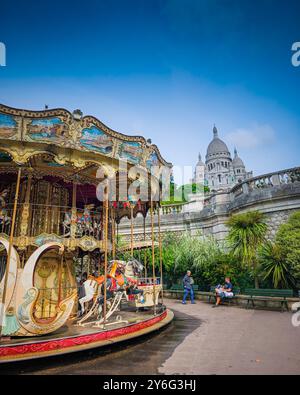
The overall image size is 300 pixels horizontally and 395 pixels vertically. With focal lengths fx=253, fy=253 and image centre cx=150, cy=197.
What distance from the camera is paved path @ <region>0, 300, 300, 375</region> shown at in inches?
187

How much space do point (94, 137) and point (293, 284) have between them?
36.0ft

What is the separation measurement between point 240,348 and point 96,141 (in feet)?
21.5

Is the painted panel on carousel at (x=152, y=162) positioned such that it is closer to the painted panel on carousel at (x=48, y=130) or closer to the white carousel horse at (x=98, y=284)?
the painted panel on carousel at (x=48, y=130)

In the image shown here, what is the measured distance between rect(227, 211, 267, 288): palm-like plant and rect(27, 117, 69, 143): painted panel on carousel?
992cm

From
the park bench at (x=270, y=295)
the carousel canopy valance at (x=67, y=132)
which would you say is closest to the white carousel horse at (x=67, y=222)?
the carousel canopy valance at (x=67, y=132)

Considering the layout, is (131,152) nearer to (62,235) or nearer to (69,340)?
(62,235)

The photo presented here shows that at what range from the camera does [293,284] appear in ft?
38.4

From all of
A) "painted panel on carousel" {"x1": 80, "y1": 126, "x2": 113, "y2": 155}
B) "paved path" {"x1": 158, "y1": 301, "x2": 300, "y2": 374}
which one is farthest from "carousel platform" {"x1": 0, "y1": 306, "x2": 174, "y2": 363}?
"painted panel on carousel" {"x1": 80, "y1": 126, "x2": 113, "y2": 155}

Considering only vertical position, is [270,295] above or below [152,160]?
below

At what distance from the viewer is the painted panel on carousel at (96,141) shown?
23.8ft

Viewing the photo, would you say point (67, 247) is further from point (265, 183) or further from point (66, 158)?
point (265, 183)

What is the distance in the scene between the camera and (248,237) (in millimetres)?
12992

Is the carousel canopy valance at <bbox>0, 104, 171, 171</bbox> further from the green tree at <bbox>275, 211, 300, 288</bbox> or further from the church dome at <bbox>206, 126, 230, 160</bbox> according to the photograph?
the church dome at <bbox>206, 126, 230, 160</bbox>

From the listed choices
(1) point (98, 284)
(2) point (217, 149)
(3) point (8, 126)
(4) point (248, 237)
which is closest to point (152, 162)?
(1) point (98, 284)
